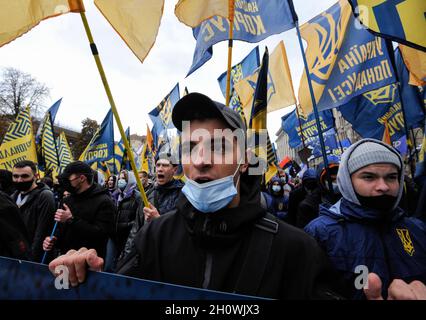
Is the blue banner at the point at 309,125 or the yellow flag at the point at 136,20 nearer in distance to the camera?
the yellow flag at the point at 136,20

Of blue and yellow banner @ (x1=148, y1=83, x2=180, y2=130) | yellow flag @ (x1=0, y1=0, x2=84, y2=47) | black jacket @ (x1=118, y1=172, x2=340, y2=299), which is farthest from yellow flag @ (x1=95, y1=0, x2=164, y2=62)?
blue and yellow banner @ (x1=148, y1=83, x2=180, y2=130)

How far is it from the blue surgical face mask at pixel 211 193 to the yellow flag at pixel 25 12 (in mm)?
1477

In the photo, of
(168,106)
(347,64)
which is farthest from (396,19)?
(168,106)

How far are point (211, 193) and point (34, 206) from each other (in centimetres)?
361

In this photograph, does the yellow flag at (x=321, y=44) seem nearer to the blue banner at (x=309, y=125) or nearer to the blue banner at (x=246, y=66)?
the blue banner at (x=309, y=125)

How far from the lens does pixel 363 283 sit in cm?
110

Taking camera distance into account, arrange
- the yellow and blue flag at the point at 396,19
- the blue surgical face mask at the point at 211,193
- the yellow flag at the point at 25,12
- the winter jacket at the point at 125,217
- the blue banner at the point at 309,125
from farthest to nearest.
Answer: the blue banner at the point at 309,125
the winter jacket at the point at 125,217
the yellow and blue flag at the point at 396,19
the yellow flag at the point at 25,12
the blue surgical face mask at the point at 211,193

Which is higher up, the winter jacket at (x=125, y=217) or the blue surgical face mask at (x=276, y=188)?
the blue surgical face mask at (x=276, y=188)

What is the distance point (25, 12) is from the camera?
2.05m

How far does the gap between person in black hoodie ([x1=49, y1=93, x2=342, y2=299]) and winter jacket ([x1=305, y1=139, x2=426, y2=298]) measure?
0.43m

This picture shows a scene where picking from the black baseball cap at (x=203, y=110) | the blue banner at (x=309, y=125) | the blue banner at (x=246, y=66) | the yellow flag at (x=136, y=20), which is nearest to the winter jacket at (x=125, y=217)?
the yellow flag at (x=136, y=20)

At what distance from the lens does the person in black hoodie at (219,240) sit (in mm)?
1295

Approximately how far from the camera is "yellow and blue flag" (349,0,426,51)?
2.46 m

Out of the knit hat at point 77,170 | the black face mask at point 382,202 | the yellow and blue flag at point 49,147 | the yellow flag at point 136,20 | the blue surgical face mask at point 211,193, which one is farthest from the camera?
the yellow and blue flag at point 49,147
